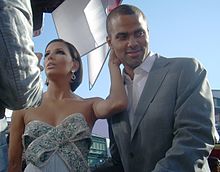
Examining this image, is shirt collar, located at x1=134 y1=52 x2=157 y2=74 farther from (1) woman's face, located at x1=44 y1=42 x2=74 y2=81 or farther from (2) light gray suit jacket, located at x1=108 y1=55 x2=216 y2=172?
(1) woman's face, located at x1=44 y1=42 x2=74 y2=81

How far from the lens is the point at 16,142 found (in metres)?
1.83

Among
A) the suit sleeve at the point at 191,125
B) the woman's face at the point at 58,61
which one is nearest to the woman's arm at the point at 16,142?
the woman's face at the point at 58,61

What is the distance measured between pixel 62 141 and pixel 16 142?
0.27m

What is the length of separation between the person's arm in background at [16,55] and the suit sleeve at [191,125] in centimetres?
57

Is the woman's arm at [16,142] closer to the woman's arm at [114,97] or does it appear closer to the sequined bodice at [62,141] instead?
the sequined bodice at [62,141]

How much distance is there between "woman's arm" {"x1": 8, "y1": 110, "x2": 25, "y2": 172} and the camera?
5.87 ft

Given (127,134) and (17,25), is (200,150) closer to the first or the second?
(127,134)

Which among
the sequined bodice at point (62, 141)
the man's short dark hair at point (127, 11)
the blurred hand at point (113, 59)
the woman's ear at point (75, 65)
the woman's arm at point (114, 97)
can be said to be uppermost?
the man's short dark hair at point (127, 11)

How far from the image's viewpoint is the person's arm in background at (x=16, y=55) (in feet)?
2.78

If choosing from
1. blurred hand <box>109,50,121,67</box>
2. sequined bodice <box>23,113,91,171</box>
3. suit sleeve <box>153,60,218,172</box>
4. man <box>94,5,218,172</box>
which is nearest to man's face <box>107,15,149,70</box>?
→ man <box>94,5,218,172</box>

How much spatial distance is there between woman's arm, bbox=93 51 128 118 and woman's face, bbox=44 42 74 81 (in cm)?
→ 32

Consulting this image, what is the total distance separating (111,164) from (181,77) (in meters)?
0.50

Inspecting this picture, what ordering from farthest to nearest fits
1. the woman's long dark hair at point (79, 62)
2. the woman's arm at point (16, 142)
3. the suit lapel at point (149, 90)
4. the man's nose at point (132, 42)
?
the woman's long dark hair at point (79, 62) → the woman's arm at point (16, 142) → the man's nose at point (132, 42) → the suit lapel at point (149, 90)

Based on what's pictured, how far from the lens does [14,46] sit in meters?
0.85
